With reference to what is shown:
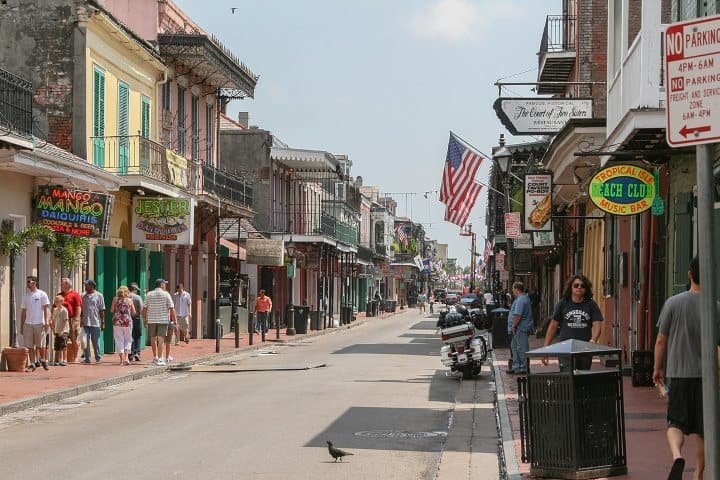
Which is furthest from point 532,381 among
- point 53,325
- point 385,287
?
point 385,287

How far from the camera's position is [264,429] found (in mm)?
14453

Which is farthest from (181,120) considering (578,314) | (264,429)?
(264,429)

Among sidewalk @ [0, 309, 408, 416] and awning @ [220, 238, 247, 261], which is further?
awning @ [220, 238, 247, 261]

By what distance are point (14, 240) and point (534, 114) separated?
10.3 meters

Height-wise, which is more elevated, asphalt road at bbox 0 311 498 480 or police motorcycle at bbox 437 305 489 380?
police motorcycle at bbox 437 305 489 380

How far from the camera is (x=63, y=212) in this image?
25.5 meters

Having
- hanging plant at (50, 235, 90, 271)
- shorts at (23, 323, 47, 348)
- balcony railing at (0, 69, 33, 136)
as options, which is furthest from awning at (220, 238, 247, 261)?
balcony railing at (0, 69, 33, 136)

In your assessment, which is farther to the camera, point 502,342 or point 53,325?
point 502,342

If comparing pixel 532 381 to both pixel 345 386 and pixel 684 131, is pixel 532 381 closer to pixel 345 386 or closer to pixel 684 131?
pixel 684 131

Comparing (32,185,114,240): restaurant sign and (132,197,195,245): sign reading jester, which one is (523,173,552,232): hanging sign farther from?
(32,185,114,240): restaurant sign

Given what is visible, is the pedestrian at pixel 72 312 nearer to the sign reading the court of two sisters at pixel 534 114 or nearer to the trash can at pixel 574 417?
the sign reading the court of two sisters at pixel 534 114

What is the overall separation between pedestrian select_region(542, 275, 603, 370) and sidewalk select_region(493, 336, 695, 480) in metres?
1.07

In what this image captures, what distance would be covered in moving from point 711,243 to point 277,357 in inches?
1022

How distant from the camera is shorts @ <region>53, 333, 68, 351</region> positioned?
25.2 m
